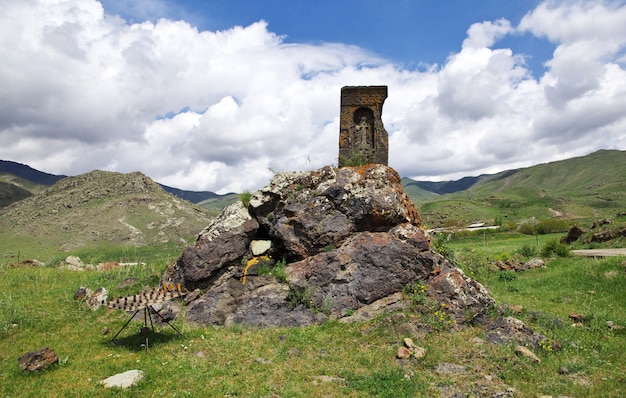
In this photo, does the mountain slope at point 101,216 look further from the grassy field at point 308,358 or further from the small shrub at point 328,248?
the small shrub at point 328,248

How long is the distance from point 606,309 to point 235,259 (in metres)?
12.6

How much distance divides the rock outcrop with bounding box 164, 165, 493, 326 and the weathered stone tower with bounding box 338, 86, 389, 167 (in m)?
2.95

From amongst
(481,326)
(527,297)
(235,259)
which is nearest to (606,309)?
(527,297)

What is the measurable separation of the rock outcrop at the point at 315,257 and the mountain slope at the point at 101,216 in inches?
2497

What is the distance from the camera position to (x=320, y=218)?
508 inches

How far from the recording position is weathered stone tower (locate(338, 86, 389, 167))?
16.6 metres

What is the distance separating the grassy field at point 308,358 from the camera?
23.8ft

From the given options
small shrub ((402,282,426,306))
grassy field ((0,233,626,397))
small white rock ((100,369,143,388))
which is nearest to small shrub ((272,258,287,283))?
grassy field ((0,233,626,397))

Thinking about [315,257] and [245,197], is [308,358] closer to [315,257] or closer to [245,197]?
[315,257]

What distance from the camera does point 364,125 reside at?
1694 cm

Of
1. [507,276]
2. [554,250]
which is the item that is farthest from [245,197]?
[554,250]

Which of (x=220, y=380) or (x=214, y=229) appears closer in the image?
(x=220, y=380)

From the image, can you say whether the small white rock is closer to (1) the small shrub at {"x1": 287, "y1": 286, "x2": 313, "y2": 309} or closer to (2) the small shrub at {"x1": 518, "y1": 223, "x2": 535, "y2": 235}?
(1) the small shrub at {"x1": 287, "y1": 286, "x2": 313, "y2": 309}

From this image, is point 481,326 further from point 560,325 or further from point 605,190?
point 605,190
